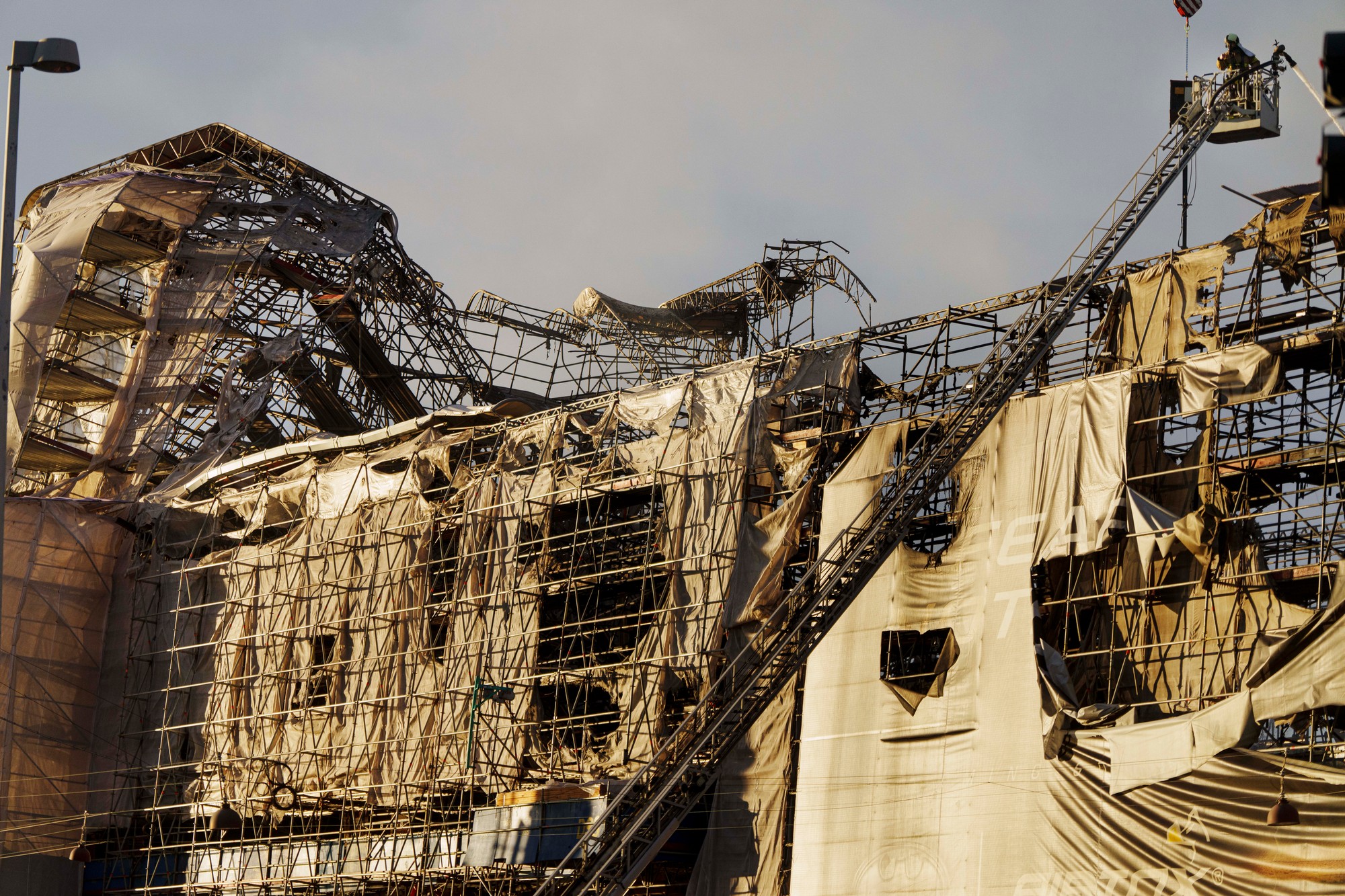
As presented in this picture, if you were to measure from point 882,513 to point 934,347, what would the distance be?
5.20 meters

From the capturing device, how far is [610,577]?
37.7 meters

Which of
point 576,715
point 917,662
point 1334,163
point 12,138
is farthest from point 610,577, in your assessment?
point 1334,163

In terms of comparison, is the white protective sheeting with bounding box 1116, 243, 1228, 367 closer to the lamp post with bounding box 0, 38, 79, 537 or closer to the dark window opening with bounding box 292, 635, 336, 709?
the lamp post with bounding box 0, 38, 79, 537

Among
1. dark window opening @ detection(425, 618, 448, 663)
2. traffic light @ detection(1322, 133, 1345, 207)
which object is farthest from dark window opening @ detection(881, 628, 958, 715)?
traffic light @ detection(1322, 133, 1345, 207)

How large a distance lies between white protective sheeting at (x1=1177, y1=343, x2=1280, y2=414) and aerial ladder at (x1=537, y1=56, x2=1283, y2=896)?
9.20ft

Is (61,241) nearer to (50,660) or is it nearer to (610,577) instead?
(50,660)

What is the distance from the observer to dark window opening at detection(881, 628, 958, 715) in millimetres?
30297

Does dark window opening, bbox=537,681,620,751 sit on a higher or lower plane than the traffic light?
lower

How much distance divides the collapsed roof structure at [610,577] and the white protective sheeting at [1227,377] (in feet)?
0.25

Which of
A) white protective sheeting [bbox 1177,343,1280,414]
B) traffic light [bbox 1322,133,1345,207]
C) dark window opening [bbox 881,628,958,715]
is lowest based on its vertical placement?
dark window opening [bbox 881,628,958,715]

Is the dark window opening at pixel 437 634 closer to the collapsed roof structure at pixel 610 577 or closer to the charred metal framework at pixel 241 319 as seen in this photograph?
the collapsed roof structure at pixel 610 577

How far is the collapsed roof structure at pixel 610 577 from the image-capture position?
2777cm

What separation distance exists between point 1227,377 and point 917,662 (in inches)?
315

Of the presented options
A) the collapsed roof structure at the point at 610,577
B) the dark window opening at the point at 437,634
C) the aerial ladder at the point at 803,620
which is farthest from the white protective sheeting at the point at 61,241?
the aerial ladder at the point at 803,620
